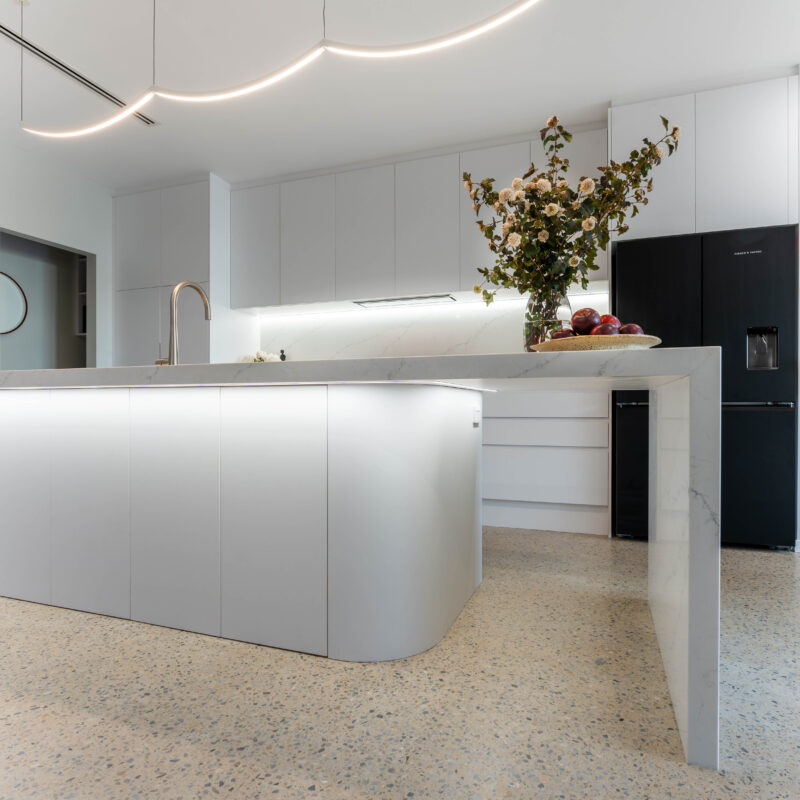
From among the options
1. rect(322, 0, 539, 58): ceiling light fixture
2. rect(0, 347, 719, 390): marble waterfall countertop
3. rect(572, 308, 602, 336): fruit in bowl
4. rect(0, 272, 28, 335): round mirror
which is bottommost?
rect(0, 347, 719, 390): marble waterfall countertop

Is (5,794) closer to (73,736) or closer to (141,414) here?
(73,736)

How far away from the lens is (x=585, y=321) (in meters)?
1.31

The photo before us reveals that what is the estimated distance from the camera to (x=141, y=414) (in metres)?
1.74

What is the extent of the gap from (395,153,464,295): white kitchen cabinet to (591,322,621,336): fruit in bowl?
2430 mm

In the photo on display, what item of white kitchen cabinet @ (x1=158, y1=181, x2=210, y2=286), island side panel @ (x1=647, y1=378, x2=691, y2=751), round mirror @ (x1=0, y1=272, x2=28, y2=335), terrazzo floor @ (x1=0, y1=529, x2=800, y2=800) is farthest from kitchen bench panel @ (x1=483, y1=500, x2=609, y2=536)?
round mirror @ (x1=0, y1=272, x2=28, y2=335)

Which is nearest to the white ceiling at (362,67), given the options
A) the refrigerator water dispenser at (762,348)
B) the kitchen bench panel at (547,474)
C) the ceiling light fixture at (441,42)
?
the ceiling light fixture at (441,42)

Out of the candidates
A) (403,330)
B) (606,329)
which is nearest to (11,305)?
→ (403,330)

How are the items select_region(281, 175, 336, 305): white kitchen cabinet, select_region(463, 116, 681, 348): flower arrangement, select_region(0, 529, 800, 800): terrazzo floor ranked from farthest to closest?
select_region(281, 175, 336, 305): white kitchen cabinet < select_region(463, 116, 681, 348): flower arrangement < select_region(0, 529, 800, 800): terrazzo floor

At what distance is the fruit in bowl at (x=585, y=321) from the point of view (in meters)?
1.31

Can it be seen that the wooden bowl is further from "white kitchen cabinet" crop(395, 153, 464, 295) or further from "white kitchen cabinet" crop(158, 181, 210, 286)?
"white kitchen cabinet" crop(158, 181, 210, 286)

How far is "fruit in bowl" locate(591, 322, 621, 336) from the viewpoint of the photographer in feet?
4.09

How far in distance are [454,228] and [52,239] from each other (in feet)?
9.36

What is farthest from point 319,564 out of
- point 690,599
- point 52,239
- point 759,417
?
point 52,239

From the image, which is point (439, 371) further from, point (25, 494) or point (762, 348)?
point (762, 348)
